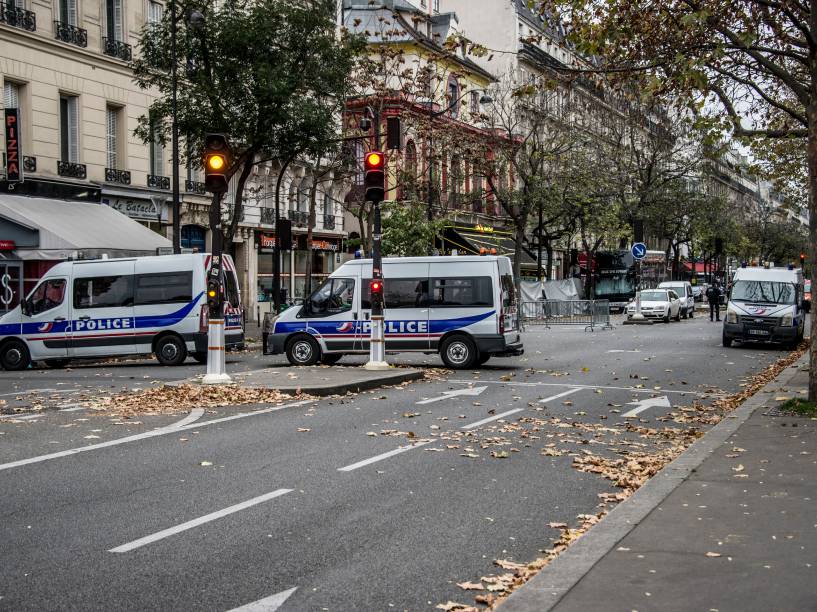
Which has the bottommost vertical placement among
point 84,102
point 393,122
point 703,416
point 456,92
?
point 703,416

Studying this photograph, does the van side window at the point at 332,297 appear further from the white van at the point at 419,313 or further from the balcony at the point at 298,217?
the balcony at the point at 298,217

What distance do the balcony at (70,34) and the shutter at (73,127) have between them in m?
1.75

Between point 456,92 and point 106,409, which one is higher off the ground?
point 456,92

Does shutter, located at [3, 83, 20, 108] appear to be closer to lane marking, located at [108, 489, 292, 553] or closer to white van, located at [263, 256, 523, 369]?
white van, located at [263, 256, 523, 369]

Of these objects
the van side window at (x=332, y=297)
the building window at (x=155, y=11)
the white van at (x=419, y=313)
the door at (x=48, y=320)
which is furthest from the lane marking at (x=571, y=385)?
the building window at (x=155, y=11)

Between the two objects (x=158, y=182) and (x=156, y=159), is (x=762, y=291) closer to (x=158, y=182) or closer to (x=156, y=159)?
(x=158, y=182)

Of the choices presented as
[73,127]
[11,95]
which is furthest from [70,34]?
[11,95]

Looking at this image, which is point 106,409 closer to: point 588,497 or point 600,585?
point 588,497

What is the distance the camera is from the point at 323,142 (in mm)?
29516

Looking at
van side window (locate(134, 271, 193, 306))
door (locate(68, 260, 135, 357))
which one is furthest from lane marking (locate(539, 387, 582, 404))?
door (locate(68, 260, 135, 357))

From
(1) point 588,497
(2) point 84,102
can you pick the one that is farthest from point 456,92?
(1) point 588,497

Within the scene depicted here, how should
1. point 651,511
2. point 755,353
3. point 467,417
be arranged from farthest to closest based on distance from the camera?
point 755,353 → point 467,417 → point 651,511

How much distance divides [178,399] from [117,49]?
2273cm

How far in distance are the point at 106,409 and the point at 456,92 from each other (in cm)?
4557
